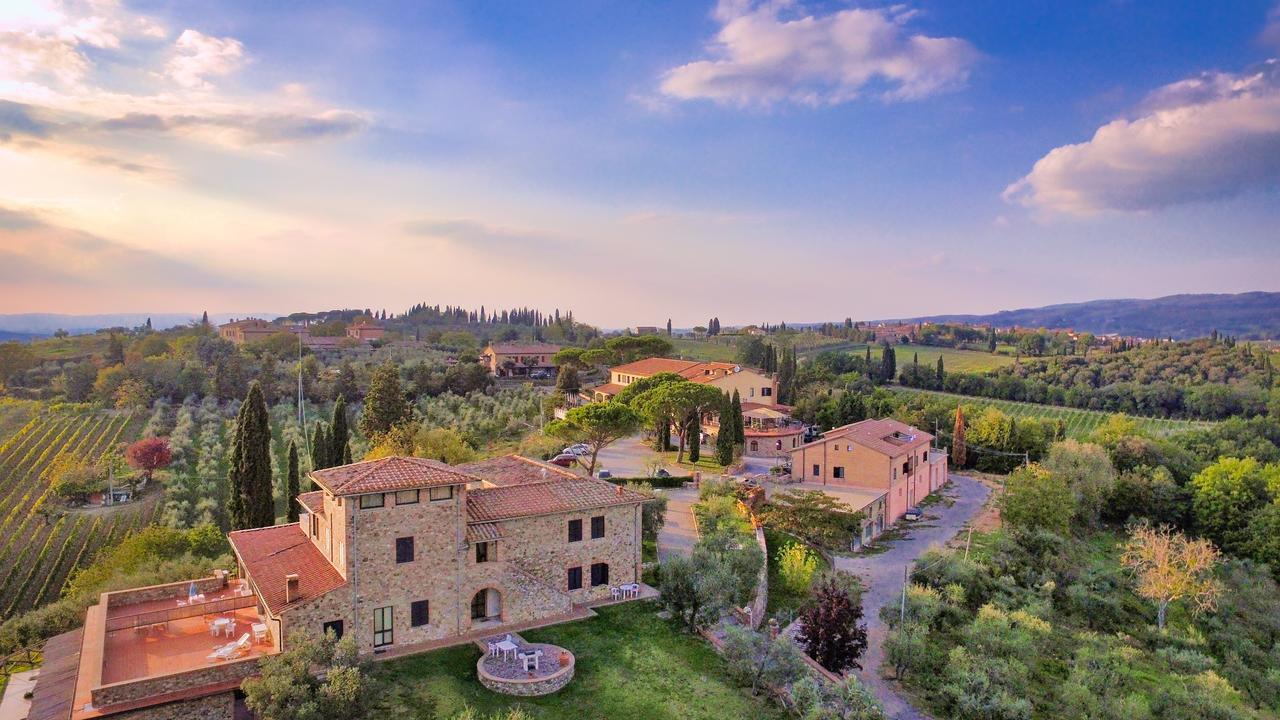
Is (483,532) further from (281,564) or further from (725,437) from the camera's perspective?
(725,437)

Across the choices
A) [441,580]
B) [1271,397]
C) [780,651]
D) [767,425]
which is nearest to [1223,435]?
[1271,397]

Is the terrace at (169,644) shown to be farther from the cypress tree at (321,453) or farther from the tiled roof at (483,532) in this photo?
the cypress tree at (321,453)

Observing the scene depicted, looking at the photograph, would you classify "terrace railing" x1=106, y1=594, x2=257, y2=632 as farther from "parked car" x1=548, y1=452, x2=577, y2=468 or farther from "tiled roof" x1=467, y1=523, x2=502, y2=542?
"parked car" x1=548, y1=452, x2=577, y2=468

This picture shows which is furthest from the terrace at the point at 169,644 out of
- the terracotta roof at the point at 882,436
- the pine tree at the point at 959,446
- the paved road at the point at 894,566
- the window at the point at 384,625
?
the pine tree at the point at 959,446

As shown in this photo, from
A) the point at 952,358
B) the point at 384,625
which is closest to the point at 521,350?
the point at 952,358

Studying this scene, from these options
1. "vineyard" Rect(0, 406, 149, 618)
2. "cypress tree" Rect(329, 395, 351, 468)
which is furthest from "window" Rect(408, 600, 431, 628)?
"vineyard" Rect(0, 406, 149, 618)
